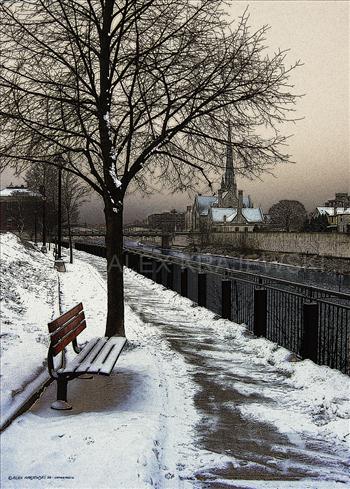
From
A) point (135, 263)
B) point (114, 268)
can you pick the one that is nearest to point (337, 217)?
point (135, 263)

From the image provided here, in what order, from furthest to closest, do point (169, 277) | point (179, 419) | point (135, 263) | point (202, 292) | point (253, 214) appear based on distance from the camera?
point (253, 214), point (135, 263), point (169, 277), point (202, 292), point (179, 419)

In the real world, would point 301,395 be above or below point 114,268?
below

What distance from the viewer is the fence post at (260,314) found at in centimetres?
937

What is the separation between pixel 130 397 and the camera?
5.65 meters

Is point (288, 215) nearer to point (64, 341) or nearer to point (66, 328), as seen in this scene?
point (66, 328)

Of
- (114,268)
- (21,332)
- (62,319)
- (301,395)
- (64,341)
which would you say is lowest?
(301,395)

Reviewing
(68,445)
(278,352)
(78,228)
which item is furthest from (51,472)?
(78,228)

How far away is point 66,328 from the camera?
5887mm

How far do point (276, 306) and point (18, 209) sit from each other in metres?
62.9

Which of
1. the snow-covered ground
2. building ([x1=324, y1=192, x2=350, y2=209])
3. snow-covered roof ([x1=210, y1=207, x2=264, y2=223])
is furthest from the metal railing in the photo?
snow-covered roof ([x1=210, y1=207, x2=264, y2=223])

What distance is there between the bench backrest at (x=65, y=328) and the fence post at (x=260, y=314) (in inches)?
142

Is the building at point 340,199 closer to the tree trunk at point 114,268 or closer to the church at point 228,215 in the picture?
the church at point 228,215

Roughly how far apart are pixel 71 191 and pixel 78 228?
3450 inches

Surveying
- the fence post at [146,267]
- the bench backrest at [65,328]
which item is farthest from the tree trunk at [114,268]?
the fence post at [146,267]
